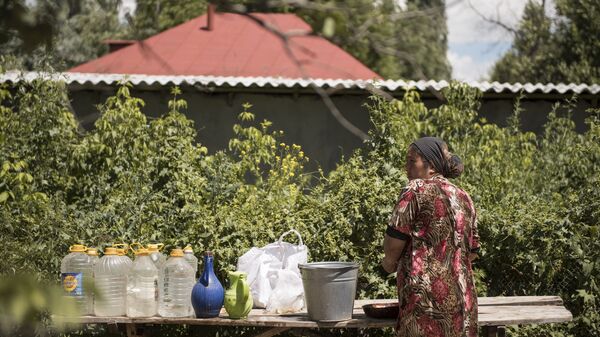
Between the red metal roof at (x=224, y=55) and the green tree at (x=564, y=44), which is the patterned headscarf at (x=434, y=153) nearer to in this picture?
the red metal roof at (x=224, y=55)

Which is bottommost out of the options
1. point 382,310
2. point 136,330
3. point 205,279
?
point 136,330

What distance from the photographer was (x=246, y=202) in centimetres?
614

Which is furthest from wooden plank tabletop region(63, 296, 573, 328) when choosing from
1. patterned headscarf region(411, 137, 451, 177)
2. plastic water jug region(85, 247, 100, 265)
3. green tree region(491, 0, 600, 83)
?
green tree region(491, 0, 600, 83)

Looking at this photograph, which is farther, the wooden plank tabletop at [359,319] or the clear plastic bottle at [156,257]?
the clear plastic bottle at [156,257]

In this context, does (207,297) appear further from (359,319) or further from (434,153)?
(434,153)

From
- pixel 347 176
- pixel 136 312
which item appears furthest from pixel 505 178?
pixel 136 312

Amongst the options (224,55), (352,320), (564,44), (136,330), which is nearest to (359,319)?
(352,320)

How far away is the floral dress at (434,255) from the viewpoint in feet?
13.6

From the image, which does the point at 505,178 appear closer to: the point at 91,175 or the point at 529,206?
the point at 529,206

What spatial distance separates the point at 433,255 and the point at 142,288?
5.54 feet

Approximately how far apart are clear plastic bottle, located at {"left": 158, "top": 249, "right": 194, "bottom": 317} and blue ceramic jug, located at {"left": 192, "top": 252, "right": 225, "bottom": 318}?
15 centimetres

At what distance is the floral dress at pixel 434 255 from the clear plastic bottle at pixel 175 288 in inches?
52.5

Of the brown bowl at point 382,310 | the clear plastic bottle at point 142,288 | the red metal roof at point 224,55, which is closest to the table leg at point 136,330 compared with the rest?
the clear plastic bottle at point 142,288

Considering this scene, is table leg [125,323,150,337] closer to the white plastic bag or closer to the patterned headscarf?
the white plastic bag
